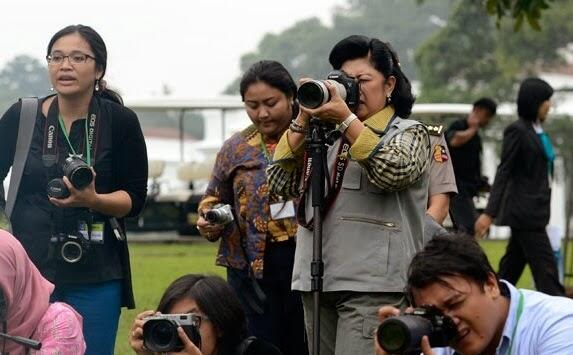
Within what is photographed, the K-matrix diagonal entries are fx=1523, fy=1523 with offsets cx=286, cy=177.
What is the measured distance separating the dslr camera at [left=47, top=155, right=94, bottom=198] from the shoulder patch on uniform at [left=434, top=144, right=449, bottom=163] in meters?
1.50

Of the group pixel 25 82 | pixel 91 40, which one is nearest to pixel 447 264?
pixel 91 40

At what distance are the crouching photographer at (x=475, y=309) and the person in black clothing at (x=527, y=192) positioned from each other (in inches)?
243

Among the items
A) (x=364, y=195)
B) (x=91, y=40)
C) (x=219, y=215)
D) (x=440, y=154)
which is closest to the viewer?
(x=364, y=195)

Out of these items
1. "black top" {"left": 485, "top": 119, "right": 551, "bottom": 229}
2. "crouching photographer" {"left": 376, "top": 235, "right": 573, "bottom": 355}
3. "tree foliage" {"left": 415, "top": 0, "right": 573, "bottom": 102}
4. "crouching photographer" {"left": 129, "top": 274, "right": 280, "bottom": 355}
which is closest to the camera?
"crouching photographer" {"left": 376, "top": 235, "right": 573, "bottom": 355}

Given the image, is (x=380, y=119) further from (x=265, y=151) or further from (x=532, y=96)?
(x=532, y=96)

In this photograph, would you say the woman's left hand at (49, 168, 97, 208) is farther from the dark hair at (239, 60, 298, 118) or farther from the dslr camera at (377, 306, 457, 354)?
the dslr camera at (377, 306, 457, 354)

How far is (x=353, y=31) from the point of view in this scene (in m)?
109

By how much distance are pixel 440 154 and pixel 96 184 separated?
1479mm

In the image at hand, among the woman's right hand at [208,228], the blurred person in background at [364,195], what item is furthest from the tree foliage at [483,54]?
the blurred person in background at [364,195]

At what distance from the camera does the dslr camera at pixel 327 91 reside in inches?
217

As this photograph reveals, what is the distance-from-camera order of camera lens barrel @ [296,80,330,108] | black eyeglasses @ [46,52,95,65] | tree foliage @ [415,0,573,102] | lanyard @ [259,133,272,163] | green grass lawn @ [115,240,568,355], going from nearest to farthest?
1. camera lens barrel @ [296,80,330,108]
2. black eyeglasses @ [46,52,95,65]
3. lanyard @ [259,133,272,163]
4. green grass lawn @ [115,240,568,355]
5. tree foliage @ [415,0,573,102]

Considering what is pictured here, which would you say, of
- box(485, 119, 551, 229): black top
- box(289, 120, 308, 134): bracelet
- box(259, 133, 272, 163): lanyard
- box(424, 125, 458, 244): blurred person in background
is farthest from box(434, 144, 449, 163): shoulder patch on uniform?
box(485, 119, 551, 229): black top

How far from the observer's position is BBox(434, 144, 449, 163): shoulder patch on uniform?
6.55 m

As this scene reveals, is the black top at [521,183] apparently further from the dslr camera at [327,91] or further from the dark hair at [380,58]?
the dslr camera at [327,91]
